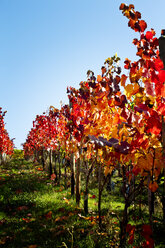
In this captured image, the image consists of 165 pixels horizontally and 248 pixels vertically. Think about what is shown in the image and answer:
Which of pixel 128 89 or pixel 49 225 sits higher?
pixel 128 89

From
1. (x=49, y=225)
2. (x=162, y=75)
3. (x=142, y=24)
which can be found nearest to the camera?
(x=162, y=75)

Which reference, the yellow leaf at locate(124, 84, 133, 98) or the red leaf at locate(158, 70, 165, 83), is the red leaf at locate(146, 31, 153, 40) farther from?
the red leaf at locate(158, 70, 165, 83)

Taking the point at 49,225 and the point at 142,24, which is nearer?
the point at 142,24

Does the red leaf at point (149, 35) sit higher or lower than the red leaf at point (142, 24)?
lower

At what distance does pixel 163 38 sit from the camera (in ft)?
4.85

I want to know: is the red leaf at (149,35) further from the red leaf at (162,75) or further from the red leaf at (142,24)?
the red leaf at (162,75)

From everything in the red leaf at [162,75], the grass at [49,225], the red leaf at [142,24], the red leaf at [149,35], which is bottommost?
the grass at [49,225]

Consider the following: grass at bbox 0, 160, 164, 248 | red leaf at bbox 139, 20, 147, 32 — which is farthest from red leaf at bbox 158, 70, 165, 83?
grass at bbox 0, 160, 164, 248

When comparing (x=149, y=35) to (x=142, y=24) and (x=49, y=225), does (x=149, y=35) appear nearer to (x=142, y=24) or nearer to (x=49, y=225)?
(x=142, y=24)

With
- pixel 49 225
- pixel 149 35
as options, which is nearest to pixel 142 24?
pixel 149 35

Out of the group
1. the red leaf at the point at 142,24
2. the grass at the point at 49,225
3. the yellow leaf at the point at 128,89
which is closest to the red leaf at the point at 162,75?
the yellow leaf at the point at 128,89

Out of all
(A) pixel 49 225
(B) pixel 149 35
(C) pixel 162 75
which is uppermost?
(B) pixel 149 35

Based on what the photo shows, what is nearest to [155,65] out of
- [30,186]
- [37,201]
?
[37,201]

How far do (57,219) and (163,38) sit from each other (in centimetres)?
415
